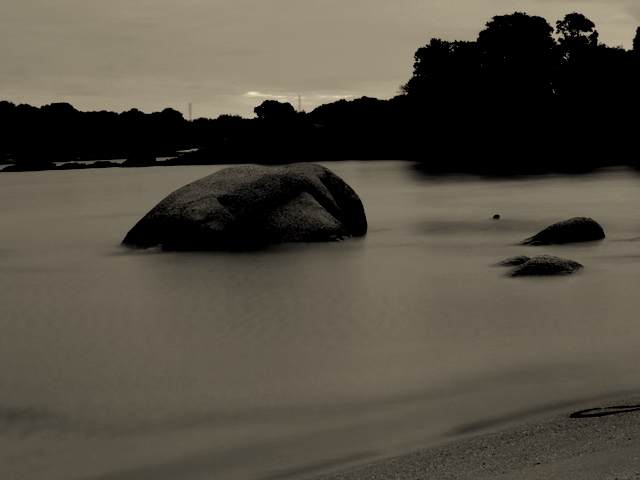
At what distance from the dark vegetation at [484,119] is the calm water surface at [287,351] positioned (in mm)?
34177

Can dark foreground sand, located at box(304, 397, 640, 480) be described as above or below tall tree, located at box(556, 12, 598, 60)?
below

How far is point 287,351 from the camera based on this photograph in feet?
26.1

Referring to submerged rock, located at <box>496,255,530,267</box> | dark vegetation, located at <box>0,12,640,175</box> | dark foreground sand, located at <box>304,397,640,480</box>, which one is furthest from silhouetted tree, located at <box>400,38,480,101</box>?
dark foreground sand, located at <box>304,397,640,480</box>

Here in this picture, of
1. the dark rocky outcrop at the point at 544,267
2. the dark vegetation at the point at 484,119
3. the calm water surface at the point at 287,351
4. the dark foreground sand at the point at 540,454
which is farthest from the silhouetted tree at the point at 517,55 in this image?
the dark foreground sand at the point at 540,454

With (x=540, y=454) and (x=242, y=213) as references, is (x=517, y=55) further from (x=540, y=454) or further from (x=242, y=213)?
(x=540, y=454)

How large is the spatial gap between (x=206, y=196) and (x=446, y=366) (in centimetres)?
792

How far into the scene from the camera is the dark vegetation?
6481 centimetres

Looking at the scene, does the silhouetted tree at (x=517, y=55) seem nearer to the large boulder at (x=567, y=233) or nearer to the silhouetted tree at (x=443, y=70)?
the silhouetted tree at (x=443, y=70)

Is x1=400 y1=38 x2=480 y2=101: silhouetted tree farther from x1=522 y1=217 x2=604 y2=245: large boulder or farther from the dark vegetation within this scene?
x1=522 y1=217 x2=604 y2=245: large boulder

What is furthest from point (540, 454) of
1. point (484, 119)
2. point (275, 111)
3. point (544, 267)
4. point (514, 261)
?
point (275, 111)

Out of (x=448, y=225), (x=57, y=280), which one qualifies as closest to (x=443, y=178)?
(x=448, y=225)

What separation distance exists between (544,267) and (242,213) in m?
5.68

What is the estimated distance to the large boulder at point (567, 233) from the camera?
1428 centimetres

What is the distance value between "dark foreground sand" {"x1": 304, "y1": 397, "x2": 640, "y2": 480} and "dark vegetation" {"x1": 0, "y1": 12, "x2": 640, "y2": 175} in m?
41.0
